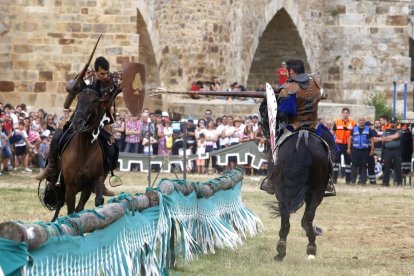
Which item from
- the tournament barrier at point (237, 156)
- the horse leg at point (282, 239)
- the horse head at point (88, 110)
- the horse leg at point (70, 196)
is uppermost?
the horse head at point (88, 110)

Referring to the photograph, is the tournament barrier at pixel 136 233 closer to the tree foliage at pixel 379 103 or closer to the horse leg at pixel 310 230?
the horse leg at pixel 310 230

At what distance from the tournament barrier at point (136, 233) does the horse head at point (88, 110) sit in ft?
4.31

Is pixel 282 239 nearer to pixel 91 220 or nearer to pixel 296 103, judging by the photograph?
pixel 296 103

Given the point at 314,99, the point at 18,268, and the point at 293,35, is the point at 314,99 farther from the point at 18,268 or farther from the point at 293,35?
the point at 293,35

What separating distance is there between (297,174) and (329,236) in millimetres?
3092

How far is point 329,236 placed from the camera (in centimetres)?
1576

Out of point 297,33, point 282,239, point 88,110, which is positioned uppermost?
point 297,33

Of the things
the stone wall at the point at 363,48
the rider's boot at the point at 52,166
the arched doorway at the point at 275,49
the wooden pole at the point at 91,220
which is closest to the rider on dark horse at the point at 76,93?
the rider's boot at the point at 52,166

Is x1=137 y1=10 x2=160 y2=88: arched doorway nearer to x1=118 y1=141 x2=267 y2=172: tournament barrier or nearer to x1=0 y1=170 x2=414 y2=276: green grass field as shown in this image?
x1=118 y1=141 x2=267 y2=172: tournament barrier

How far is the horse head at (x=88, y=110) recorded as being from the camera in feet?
42.8

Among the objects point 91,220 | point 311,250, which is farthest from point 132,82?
point 91,220

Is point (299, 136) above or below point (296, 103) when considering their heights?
below

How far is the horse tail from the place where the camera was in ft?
42.2

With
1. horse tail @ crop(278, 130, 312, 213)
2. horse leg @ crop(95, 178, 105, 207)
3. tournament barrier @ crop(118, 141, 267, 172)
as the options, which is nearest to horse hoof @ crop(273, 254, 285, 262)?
horse tail @ crop(278, 130, 312, 213)
